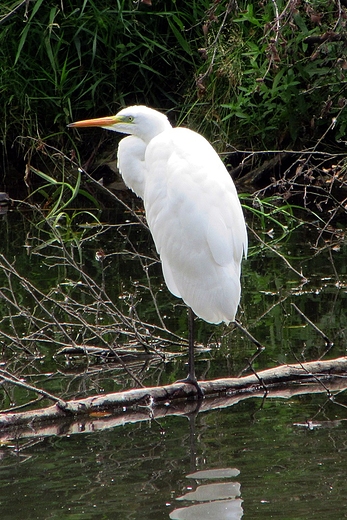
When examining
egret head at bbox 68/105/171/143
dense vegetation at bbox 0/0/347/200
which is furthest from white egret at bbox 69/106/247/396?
dense vegetation at bbox 0/0/347/200

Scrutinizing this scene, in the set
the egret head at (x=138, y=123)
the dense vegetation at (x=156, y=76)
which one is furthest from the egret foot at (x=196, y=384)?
the dense vegetation at (x=156, y=76)

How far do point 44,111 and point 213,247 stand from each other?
20.0 feet

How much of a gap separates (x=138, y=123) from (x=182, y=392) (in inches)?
56.1

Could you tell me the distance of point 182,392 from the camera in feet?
13.1

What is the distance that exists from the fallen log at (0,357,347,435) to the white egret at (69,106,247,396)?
0.09 metres

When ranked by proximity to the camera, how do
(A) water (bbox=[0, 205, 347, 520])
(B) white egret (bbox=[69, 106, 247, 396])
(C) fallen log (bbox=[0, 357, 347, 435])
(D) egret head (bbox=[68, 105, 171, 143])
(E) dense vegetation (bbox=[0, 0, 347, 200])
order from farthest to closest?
(E) dense vegetation (bbox=[0, 0, 347, 200]) → (D) egret head (bbox=[68, 105, 171, 143]) → (B) white egret (bbox=[69, 106, 247, 396]) → (C) fallen log (bbox=[0, 357, 347, 435]) → (A) water (bbox=[0, 205, 347, 520])

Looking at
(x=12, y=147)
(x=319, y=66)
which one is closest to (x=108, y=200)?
(x=12, y=147)

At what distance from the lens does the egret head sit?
459 cm

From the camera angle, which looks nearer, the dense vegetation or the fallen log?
the fallen log

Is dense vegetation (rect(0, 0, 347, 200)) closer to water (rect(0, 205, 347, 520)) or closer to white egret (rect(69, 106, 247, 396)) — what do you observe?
water (rect(0, 205, 347, 520))

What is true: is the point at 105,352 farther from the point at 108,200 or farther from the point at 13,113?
the point at 13,113

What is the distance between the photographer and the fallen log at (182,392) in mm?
3686

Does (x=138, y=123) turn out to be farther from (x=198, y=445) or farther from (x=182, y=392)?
(x=198, y=445)

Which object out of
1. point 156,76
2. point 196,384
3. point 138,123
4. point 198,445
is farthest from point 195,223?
point 156,76
